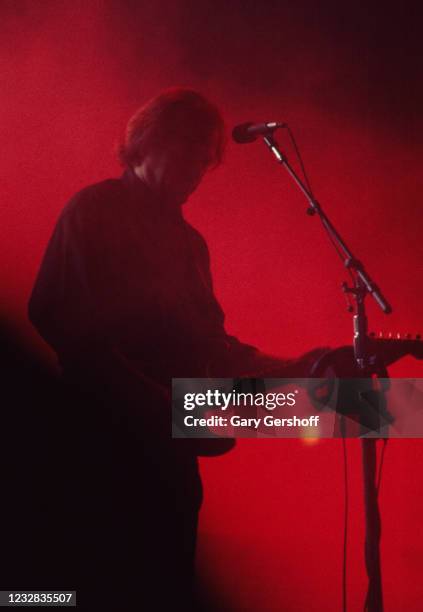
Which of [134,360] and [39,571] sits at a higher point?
[134,360]

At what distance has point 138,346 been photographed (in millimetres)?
1346

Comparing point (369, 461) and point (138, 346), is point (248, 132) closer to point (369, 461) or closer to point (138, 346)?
point (138, 346)

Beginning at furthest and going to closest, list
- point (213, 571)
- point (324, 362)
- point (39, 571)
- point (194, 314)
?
point (213, 571) < point (39, 571) < point (194, 314) < point (324, 362)

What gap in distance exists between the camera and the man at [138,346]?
1320 mm

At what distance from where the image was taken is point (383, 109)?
6.56 ft

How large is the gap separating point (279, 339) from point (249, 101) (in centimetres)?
74

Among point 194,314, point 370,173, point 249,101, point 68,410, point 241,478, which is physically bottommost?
point 241,478

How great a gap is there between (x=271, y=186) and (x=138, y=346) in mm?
790

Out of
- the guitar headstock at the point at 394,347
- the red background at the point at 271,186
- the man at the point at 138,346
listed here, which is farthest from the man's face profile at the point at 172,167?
Answer: the guitar headstock at the point at 394,347

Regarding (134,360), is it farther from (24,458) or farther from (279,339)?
(279,339)

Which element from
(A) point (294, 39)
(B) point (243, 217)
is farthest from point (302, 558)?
(A) point (294, 39)

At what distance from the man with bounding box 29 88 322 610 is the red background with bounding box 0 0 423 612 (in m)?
0.33

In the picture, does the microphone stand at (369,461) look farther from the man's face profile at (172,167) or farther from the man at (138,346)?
the man's face profile at (172,167)

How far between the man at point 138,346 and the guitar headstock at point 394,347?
0.16 meters
